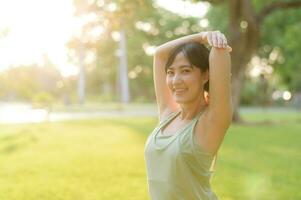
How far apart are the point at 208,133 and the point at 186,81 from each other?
281 mm

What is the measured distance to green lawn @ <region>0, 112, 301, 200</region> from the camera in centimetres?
708

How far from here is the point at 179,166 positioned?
2416mm

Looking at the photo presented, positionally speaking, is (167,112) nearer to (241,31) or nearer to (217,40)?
(217,40)

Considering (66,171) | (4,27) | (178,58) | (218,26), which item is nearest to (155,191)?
(178,58)

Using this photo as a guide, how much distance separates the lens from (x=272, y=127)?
19.2 meters

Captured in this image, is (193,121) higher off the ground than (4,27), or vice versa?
(4,27)

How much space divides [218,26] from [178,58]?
32.4 meters

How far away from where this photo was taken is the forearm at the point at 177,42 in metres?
2.63

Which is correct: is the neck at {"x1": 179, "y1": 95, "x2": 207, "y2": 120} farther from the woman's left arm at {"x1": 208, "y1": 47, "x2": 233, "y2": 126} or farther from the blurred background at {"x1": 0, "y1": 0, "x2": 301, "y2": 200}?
the blurred background at {"x1": 0, "y1": 0, "x2": 301, "y2": 200}

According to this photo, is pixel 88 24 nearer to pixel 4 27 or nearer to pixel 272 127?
pixel 4 27

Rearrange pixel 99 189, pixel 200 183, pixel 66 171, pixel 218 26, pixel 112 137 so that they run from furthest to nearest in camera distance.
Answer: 1. pixel 218 26
2. pixel 112 137
3. pixel 66 171
4. pixel 99 189
5. pixel 200 183

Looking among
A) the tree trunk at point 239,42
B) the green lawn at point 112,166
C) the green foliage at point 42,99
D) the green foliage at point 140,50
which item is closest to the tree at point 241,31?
the tree trunk at point 239,42

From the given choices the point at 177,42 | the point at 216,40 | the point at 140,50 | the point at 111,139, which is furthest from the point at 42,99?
the point at 140,50

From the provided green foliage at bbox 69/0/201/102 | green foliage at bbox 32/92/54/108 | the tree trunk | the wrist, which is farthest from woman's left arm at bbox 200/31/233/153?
A: green foliage at bbox 69/0/201/102
